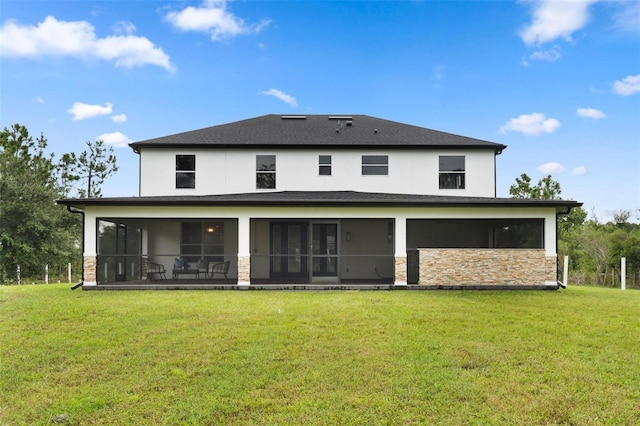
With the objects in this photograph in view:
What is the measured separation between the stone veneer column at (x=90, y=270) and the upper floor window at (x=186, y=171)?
4.30m

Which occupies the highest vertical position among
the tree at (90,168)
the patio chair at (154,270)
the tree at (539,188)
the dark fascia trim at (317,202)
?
the tree at (90,168)

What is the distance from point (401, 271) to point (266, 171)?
6.45m

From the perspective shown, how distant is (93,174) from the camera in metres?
31.5

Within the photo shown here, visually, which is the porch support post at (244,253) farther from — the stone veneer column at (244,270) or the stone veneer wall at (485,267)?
the stone veneer wall at (485,267)

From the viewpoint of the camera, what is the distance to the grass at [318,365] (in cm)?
420

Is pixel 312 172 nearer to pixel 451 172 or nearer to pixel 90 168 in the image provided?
pixel 451 172

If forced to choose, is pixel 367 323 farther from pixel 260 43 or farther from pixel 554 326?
pixel 260 43

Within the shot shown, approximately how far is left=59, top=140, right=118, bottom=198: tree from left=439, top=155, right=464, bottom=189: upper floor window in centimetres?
2487

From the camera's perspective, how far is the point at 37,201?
26.1 metres

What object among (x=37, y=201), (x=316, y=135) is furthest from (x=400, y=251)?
(x=37, y=201)

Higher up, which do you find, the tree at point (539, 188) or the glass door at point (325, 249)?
the tree at point (539, 188)

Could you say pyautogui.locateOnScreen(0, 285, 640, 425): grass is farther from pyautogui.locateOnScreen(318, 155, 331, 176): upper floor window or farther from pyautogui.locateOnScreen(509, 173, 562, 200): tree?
pyautogui.locateOnScreen(509, 173, 562, 200): tree

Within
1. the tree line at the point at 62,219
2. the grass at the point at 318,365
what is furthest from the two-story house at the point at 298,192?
the tree line at the point at 62,219

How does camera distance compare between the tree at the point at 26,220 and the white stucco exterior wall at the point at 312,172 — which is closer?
the white stucco exterior wall at the point at 312,172
